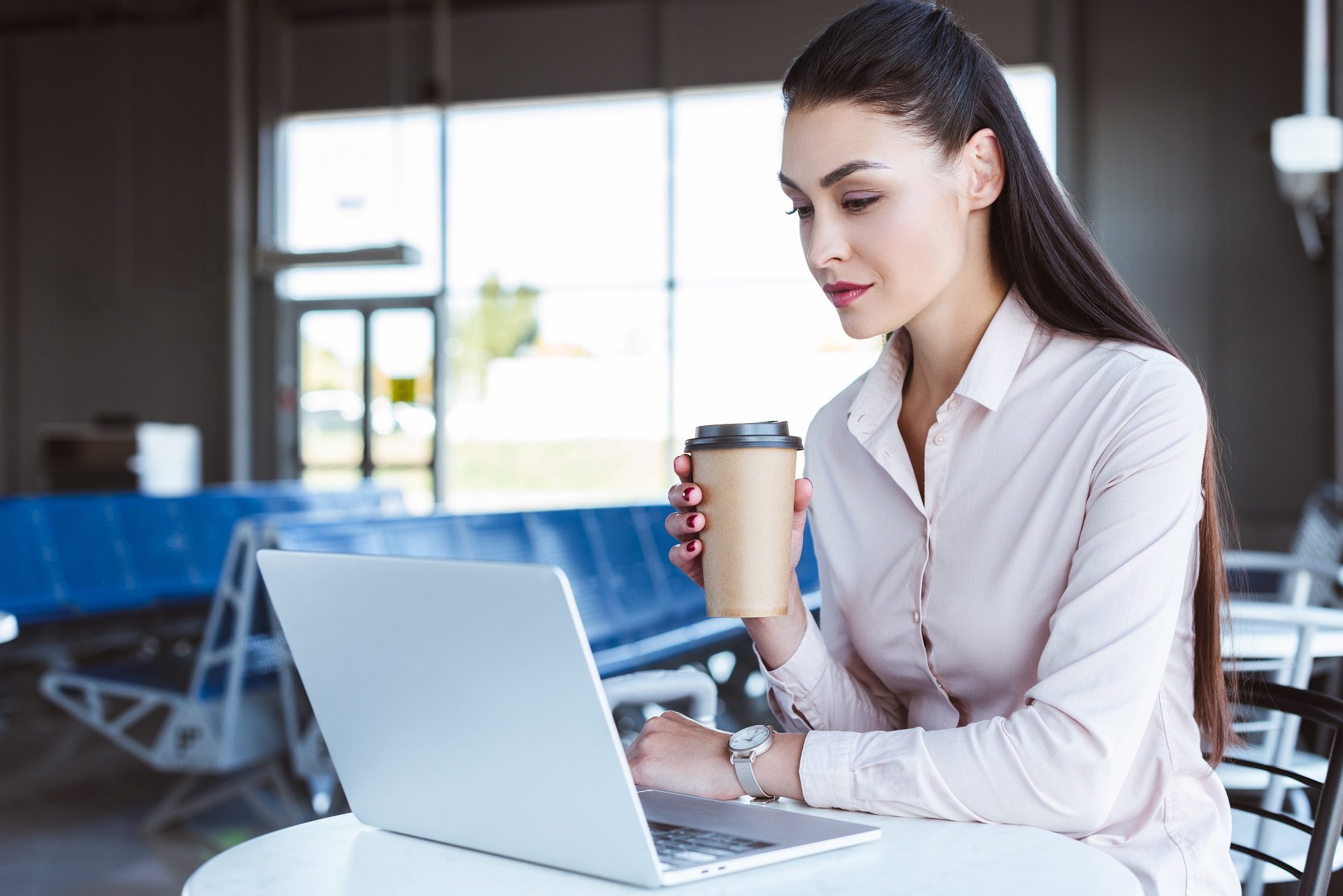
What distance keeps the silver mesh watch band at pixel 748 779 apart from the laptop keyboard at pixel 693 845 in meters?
0.10

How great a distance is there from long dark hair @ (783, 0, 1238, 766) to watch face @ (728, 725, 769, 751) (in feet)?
1.38

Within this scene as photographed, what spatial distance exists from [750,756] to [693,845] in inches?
6.0

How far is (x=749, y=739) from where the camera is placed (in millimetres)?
994

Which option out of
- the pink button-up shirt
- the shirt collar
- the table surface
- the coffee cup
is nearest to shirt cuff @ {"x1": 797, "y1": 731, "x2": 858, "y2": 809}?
→ the pink button-up shirt

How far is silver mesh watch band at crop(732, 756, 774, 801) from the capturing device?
0.97 m

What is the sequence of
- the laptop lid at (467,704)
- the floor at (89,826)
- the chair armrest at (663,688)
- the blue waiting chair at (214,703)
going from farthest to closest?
1. the blue waiting chair at (214,703)
2. the floor at (89,826)
3. the chair armrest at (663,688)
4. the laptop lid at (467,704)

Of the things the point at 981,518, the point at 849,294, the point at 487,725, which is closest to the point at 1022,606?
the point at 981,518

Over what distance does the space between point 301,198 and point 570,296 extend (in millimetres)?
2882

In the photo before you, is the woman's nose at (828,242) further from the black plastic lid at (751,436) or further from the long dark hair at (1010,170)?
the black plastic lid at (751,436)

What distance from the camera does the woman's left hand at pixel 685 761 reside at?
3.21 ft

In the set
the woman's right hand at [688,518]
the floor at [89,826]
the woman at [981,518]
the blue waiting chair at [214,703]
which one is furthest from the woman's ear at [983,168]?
the floor at [89,826]

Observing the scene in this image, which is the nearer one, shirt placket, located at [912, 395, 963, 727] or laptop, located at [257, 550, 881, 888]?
laptop, located at [257, 550, 881, 888]

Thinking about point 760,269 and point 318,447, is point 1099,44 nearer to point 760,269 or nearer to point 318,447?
point 760,269

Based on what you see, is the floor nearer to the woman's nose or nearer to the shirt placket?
the shirt placket
